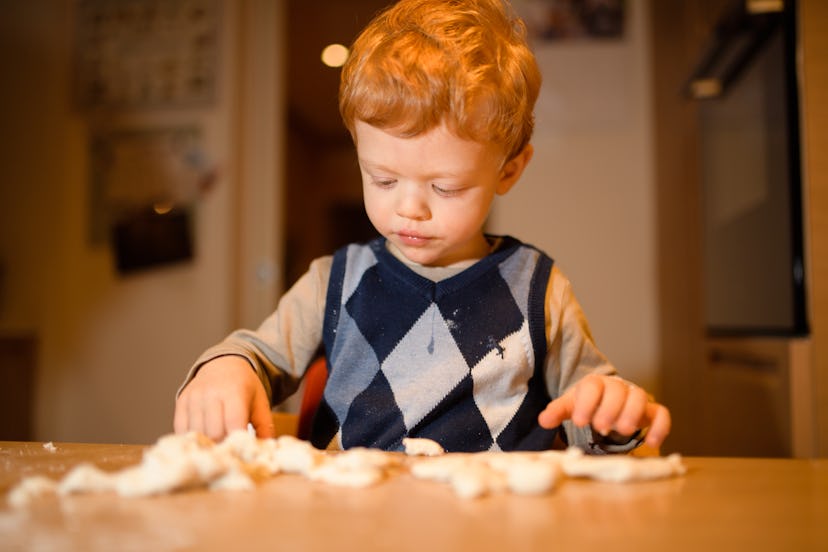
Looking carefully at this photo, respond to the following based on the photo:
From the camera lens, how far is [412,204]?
72 centimetres

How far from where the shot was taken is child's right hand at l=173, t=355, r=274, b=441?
622 millimetres

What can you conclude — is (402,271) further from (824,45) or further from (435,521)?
(824,45)

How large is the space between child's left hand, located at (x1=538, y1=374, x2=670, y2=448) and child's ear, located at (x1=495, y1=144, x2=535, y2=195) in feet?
1.03

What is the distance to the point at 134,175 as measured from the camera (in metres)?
2.60

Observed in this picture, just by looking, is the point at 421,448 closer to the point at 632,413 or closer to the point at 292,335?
the point at 632,413

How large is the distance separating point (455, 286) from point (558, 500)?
460 mm

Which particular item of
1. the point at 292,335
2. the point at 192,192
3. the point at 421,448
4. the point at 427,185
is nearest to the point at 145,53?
the point at 192,192

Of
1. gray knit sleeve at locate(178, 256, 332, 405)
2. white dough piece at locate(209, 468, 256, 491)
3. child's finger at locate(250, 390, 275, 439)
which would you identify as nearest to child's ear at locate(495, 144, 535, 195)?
gray knit sleeve at locate(178, 256, 332, 405)

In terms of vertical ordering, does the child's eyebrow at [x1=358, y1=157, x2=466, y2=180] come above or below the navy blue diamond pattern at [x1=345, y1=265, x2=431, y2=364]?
above

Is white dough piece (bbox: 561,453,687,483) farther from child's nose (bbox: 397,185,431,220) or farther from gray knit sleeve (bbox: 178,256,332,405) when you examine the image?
gray knit sleeve (bbox: 178,256,332,405)

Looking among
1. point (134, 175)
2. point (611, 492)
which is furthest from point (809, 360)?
point (134, 175)

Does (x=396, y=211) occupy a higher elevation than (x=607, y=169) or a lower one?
lower

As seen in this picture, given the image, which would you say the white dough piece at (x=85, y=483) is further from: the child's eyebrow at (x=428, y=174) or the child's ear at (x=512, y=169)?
the child's ear at (x=512, y=169)

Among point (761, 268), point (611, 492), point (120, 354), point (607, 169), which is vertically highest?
point (607, 169)
